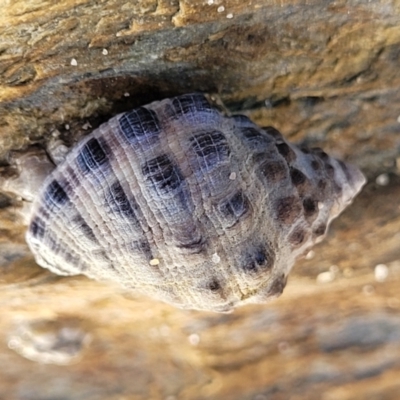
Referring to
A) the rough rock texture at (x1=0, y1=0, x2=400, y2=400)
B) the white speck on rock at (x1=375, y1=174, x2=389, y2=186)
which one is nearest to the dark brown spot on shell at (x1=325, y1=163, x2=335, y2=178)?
the rough rock texture at (x1=0, y1=0, x2=400, y2=400)

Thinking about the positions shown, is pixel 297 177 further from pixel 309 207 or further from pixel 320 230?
pixel 320 230

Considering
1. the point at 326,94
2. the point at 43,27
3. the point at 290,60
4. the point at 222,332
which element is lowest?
the point at 222,332

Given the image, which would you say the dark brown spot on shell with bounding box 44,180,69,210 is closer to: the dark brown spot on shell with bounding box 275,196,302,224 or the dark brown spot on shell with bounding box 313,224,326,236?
the dark brown spot on shell with bounding box 275,196,302,224

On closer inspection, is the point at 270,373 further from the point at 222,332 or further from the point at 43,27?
the point at 43,27

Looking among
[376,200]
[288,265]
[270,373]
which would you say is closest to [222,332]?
[270,373]

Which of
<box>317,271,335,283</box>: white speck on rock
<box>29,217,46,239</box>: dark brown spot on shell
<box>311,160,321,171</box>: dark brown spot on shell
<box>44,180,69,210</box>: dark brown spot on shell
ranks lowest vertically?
<box>317,271,335,283</box>: white speck on rock

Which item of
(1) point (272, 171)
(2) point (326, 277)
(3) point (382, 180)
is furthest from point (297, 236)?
(2) point (326, 277)
